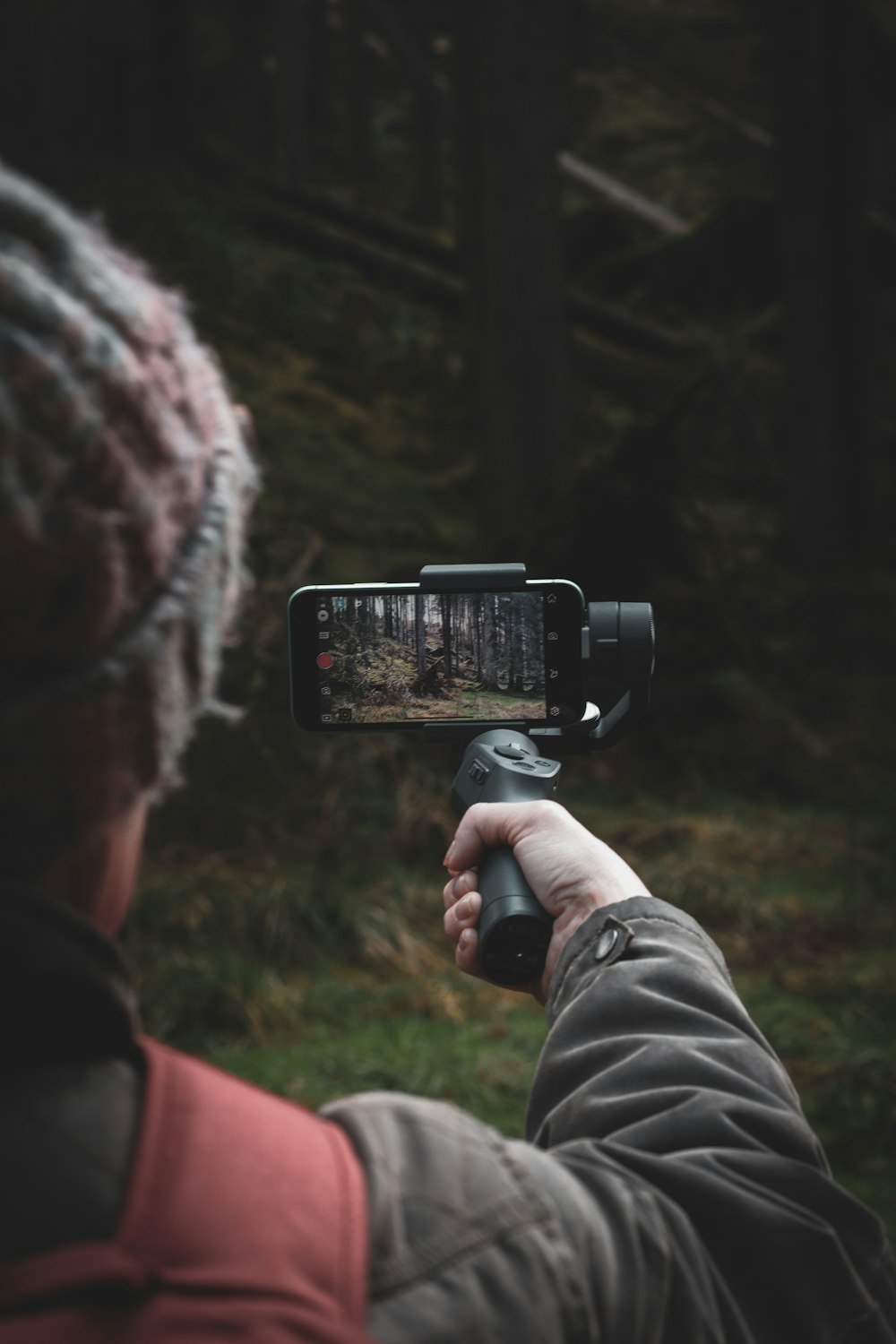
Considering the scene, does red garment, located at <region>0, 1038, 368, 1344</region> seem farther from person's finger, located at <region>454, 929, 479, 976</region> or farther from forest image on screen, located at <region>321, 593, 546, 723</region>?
forest image on screen, located at <region>321, 593, 546, 723</region>

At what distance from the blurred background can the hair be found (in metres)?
3.09

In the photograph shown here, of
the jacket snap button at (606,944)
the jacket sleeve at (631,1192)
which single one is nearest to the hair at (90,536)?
the jacket sleeve at (631,1192)

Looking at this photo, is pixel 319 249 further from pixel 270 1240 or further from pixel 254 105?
pixel 270 1240

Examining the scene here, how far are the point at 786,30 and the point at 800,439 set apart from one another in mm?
2820

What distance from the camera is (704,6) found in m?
17.6

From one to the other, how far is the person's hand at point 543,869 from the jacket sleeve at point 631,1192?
101 mm

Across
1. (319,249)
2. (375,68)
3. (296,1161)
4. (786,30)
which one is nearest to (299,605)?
(296,1161)

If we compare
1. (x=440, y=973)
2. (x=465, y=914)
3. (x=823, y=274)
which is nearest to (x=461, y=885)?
(x=465, y=914)

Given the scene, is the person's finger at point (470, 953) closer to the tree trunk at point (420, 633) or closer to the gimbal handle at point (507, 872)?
the gimbal handle at point (507, 872)

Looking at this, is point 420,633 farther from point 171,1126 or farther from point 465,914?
point 171,1126

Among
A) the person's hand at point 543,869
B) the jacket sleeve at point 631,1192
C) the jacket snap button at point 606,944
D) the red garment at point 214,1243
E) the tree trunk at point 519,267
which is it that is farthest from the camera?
the tree trunk at point 519,267

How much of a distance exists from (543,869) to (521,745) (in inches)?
8.4

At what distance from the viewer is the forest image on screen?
1767 mm

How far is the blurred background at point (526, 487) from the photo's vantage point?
464 cm
